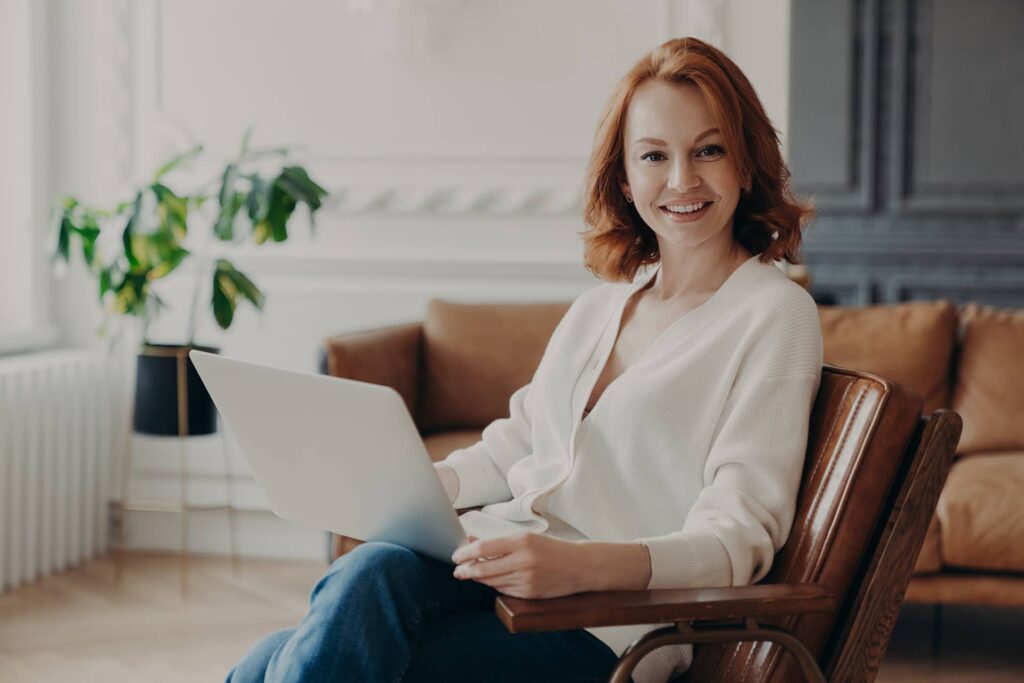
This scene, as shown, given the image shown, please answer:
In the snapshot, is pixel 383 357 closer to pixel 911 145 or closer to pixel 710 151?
pixel 710 151

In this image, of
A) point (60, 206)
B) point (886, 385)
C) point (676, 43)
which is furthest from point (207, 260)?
point (886, 385)

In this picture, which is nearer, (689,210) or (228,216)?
(689,210)

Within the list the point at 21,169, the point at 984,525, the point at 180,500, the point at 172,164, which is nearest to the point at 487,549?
the point at 984,525

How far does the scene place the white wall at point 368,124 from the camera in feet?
11.6

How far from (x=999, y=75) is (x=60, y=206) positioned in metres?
3.12

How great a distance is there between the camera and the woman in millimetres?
1289

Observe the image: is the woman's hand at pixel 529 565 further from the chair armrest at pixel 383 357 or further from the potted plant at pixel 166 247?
the potted plant at pixel 166 247

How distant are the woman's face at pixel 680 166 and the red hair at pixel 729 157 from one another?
0.02 meters

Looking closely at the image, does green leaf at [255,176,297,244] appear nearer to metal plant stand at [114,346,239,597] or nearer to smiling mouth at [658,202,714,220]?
metal plant stand at [114,346,239,597]

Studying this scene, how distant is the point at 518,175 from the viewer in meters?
3.60

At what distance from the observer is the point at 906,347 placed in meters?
3.13

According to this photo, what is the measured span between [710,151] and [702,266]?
164 millimetres

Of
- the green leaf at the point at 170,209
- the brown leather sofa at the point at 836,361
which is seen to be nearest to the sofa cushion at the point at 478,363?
the brown leather sofa at the point at 836,361

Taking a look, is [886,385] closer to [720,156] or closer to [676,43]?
[720,156]
